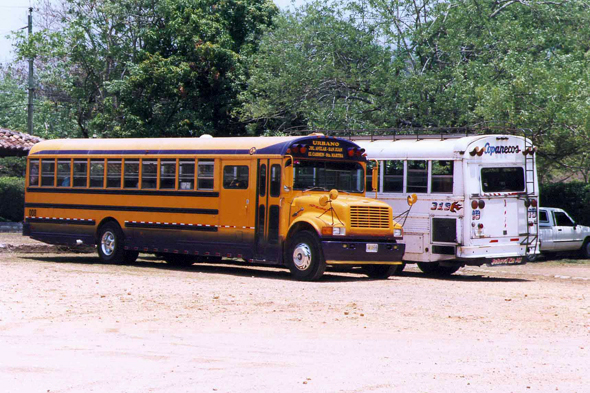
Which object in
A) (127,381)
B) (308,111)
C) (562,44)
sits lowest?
(127,381)

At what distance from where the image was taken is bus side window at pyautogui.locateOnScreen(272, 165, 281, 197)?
1905cm

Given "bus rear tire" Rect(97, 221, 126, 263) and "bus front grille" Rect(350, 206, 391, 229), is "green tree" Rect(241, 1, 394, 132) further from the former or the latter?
"bus front grille" Rect(350, 206, 391, 229)

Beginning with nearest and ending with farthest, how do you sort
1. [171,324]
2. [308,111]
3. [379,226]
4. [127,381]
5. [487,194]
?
[127,381] < [171,324] < [379,226] < [487,194] < [308,111]

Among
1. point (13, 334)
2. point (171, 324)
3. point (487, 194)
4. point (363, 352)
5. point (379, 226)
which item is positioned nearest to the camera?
point (363, 352)

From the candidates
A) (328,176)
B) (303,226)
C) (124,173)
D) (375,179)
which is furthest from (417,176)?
(124,173)

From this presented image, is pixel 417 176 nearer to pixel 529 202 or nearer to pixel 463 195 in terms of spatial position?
pixel 463 195

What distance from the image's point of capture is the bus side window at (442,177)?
785 inches

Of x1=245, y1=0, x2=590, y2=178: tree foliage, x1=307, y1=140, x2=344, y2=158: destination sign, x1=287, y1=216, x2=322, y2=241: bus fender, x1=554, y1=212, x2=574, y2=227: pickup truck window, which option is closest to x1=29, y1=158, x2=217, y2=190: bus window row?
x1=307, y1=140, x2=344, y2=158: destination sign

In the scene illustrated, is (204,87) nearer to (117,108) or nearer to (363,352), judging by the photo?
(117,108)

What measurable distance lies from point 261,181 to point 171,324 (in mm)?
7613

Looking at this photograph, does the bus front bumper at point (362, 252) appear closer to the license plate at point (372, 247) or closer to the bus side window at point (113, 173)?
the license plate at point (372, 247)

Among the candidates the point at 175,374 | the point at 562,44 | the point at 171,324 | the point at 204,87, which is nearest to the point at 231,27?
the point at 204,87

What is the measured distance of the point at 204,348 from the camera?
10.3 meters

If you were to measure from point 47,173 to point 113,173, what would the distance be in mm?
2240
